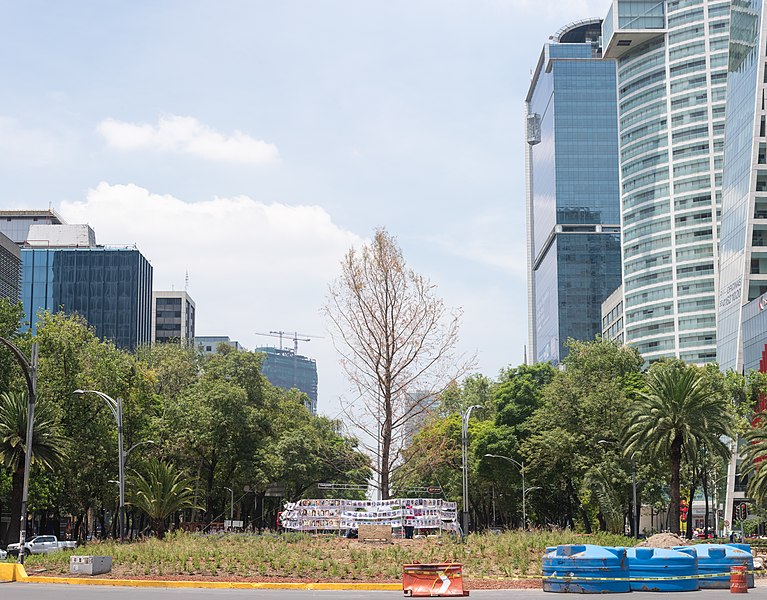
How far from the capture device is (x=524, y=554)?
101 feet

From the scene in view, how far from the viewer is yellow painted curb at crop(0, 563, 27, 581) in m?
29.5

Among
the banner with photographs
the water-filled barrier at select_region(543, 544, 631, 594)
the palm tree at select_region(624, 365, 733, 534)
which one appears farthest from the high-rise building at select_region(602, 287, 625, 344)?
the water-filled barrier at select_region(543, 544, 631, 594)

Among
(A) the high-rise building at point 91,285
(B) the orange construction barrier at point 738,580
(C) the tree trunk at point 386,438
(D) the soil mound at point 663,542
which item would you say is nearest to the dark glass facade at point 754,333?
(D) the soil mound at point 663,542

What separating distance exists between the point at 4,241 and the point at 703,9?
4882 inches

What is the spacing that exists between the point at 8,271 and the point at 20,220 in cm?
11679

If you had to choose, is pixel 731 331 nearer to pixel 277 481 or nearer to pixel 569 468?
pixel 569 468

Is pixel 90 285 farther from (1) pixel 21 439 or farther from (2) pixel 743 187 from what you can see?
(1) pixel 21 439

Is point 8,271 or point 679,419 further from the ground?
point 8,271

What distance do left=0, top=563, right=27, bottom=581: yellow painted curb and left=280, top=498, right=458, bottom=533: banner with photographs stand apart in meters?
11.4

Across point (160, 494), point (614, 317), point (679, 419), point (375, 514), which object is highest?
point (614, 317)

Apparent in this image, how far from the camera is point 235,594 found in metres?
24.1

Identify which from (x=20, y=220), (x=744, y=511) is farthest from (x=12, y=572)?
(x=20, y=220)

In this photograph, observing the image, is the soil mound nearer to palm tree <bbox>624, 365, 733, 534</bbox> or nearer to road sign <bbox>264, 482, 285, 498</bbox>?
palm tree <bbox>624, 365, 733, 534</bbox>

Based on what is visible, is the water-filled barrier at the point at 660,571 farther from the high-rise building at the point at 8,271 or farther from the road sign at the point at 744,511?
the road sign at the point at 744,511
